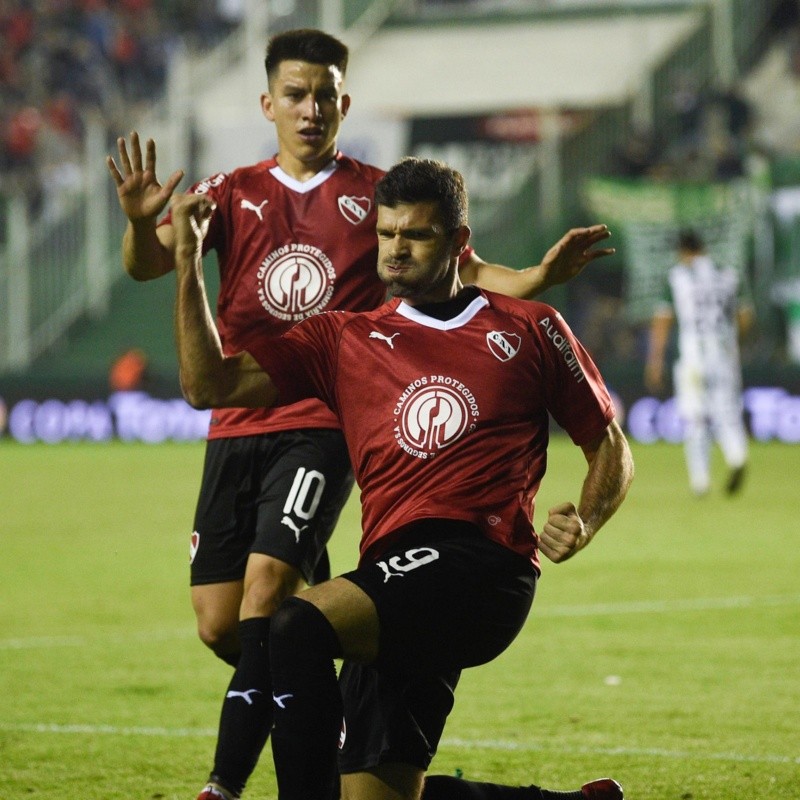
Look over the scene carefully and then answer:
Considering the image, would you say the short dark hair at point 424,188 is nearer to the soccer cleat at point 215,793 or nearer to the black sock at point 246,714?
the black sock at point 246,714

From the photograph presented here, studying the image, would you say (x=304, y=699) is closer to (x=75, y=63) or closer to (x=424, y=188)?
(x=424, y=188)

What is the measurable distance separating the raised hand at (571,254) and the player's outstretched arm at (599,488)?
772 millimetres

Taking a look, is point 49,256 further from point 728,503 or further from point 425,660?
point 425,660

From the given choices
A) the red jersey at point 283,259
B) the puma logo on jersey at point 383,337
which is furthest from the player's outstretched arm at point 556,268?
the puma logo on jersey at point 383,337

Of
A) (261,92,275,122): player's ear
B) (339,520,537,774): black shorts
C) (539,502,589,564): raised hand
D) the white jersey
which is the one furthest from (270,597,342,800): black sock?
the white jersey

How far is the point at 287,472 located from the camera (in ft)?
18.2

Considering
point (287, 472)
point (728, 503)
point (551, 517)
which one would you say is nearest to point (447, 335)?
point (551, 517)

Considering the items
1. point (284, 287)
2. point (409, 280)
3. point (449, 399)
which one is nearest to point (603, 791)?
point (449, 399)

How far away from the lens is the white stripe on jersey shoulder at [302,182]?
229 inches

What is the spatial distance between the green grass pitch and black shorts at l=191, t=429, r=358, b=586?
778 millimetres

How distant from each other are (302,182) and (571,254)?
106cm

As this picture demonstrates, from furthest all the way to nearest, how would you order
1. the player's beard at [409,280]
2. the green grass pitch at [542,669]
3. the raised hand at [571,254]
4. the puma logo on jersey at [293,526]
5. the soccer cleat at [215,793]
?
the green grass pitch at [542,669] < the puma logo on jersey at [293,526] < the raised hand at [571,254] < the soccer cleat at [215,793] < the player's beard at [409,280]

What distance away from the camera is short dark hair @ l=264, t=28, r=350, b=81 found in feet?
18.9

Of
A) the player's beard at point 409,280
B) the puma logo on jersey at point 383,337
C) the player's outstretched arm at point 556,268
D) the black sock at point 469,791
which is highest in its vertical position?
the player's outstretched arm at point 556,268
